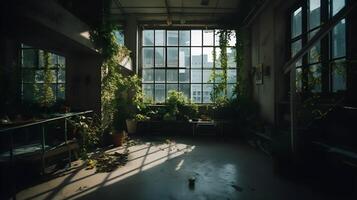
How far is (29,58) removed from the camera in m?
9.06

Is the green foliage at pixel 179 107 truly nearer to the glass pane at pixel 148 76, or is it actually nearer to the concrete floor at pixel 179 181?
the glass pane at pixel 148 76

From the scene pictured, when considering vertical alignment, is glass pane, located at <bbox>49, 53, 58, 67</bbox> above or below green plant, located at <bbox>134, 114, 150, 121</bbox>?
above

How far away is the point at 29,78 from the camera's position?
8922mm

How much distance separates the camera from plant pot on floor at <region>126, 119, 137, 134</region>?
28.1ft

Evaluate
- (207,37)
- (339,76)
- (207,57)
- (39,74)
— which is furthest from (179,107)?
(339,76)

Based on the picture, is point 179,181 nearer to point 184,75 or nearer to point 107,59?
point 107,59

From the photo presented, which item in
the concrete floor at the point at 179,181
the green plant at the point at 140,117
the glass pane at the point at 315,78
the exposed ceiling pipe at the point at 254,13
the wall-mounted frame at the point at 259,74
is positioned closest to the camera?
the concrete floor at the point at 179,181

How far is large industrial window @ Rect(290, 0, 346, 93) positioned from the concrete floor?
1.74 meters

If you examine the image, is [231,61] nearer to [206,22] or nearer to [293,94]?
[206,22]

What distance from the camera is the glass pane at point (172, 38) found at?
9898 mm

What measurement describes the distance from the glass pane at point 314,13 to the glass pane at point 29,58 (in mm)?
8228

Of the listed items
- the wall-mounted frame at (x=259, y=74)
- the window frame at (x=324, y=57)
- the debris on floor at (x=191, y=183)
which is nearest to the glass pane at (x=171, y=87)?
the wall-mounted frame at (x=259, y=74)

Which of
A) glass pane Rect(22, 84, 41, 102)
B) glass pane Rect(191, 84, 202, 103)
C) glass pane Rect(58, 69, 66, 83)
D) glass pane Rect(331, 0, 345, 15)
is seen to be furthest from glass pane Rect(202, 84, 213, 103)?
glass pane Rect(22, 84, 41, 102)

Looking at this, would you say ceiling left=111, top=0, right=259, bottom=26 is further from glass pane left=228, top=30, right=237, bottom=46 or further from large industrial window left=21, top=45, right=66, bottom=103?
large industrial window left=21, top=45, right=66, bottom=103
